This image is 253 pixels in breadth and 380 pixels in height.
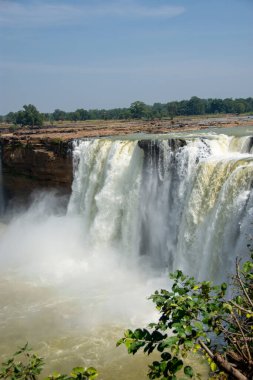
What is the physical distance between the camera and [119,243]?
15.4 metres

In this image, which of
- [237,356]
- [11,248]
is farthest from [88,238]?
[237,356]

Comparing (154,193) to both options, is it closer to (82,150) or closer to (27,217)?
(82,150)

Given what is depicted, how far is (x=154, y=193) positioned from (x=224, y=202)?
4168mm

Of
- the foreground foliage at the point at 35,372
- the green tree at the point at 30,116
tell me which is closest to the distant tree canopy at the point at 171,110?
the green tree at the point at 30,116

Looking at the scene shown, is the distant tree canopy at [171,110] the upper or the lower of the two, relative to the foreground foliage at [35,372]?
upper

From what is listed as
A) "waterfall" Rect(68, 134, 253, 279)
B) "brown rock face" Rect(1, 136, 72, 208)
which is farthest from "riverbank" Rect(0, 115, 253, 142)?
"waterfall" Rect(68, 134, 253, 279)

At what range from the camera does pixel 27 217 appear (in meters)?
21.0

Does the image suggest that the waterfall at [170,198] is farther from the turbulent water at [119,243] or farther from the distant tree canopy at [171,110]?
the distant tree canopy at [171,110]

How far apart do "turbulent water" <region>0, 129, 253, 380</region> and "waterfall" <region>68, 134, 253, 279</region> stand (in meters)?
0.03

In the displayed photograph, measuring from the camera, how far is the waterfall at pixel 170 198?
9.77m

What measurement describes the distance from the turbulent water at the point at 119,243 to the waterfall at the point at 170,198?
31 mm

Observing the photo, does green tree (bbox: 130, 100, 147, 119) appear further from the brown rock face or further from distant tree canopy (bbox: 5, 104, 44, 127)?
the brown rock face

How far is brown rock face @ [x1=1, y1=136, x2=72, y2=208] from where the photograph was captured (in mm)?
19172

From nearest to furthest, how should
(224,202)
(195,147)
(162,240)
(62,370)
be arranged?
(62,370), (224,202), (195,147), (162,240)
